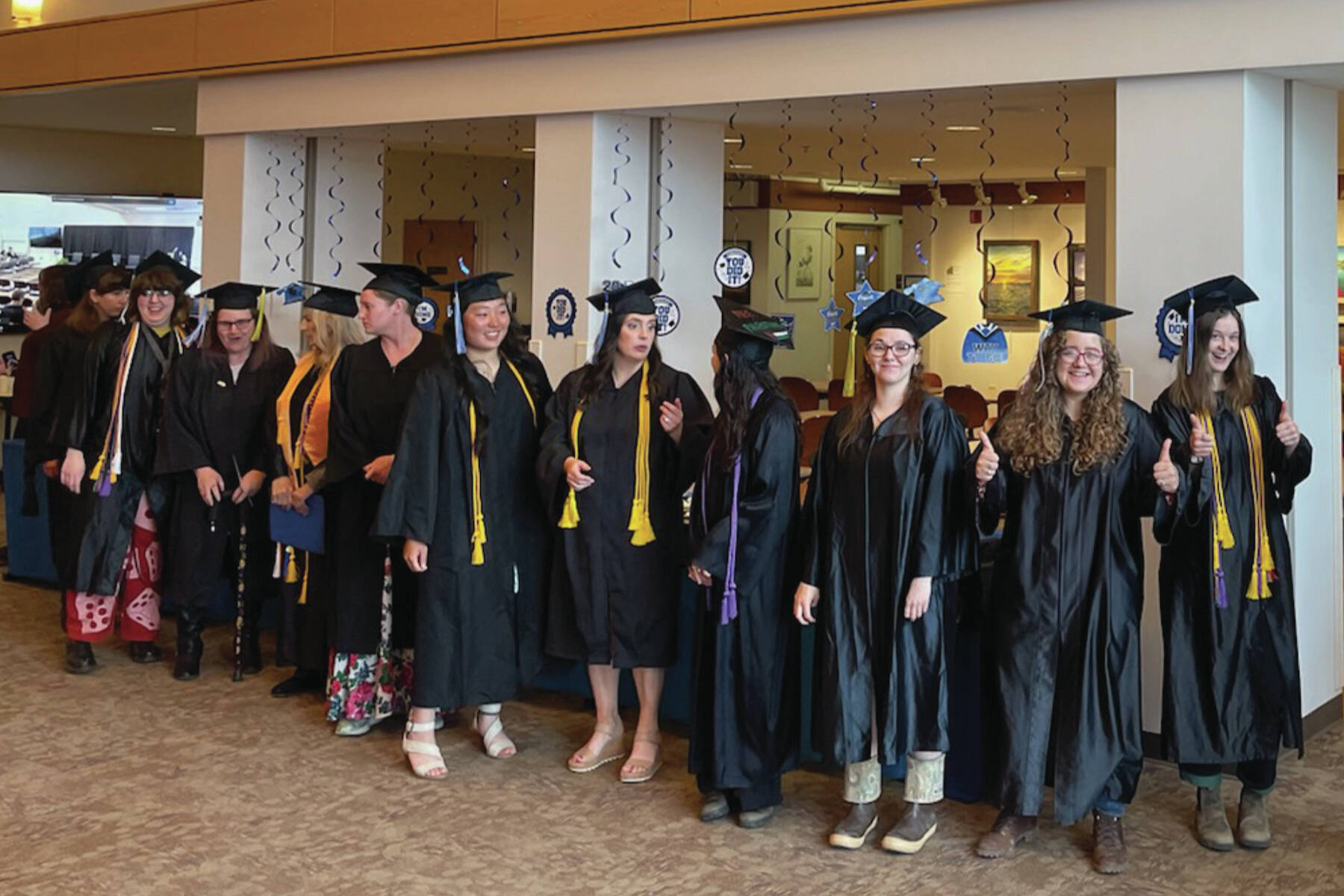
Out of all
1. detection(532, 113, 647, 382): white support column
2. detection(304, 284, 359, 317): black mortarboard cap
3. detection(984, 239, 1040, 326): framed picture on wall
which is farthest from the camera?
detection(984, 239, 1040, 326): framed picture on wall

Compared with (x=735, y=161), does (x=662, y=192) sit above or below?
below

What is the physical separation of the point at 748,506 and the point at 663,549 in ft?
1.89

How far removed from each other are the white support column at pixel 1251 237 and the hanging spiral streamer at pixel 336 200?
188 inches

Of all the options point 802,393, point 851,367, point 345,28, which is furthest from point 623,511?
point 802,393

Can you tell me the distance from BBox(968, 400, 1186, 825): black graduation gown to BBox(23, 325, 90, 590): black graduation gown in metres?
3.88

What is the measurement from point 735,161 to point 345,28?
11.5 ft

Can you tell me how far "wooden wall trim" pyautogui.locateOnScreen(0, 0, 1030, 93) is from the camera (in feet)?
21.1

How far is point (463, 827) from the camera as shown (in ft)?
15.5

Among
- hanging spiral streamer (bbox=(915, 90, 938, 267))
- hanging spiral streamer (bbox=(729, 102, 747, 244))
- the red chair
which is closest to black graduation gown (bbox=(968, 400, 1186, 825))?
hanging spiral streamer (bbox=(915, 90, 938, 267))

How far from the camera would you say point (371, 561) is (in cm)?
557

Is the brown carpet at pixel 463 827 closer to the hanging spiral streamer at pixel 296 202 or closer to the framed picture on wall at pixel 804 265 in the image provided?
the hanging spiral streamer at pixel 296 202

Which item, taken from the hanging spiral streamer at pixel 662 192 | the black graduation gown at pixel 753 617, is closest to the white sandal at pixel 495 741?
the black graduation gown at pixel 753 617

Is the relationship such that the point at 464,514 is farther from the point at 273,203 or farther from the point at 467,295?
the point at 273,203

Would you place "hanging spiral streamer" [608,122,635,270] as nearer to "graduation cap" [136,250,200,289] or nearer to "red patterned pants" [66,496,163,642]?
"graduation cap" [136,250,200,289]
